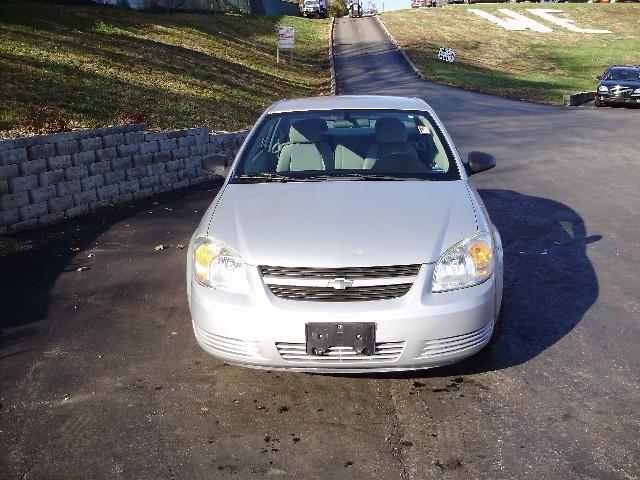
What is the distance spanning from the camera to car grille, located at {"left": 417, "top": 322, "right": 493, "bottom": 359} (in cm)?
353

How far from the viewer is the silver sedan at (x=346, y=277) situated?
3.46 metres

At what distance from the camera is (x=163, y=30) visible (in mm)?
27219

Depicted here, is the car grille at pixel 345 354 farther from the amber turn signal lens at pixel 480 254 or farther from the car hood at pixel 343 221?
the amber turn signal lens at pixel 480 254

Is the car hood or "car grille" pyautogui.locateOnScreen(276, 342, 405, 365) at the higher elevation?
the car hood

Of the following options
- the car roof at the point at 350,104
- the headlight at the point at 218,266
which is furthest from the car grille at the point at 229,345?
the car roof at the point at 350,104

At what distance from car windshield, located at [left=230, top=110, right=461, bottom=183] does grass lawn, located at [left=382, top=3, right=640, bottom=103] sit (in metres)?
21.9

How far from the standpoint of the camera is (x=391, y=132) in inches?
→ 203

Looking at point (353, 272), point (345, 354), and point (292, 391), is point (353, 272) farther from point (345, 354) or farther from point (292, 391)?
point (292, 391)

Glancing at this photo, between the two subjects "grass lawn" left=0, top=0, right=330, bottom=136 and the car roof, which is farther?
"grass lawn" left=0, top=0, right=330, bottom=136

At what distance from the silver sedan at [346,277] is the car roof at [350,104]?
121 centimetres

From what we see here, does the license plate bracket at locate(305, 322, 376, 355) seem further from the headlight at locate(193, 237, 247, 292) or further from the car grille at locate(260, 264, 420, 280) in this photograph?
the headlight at locate(193, 237, 247, 292)

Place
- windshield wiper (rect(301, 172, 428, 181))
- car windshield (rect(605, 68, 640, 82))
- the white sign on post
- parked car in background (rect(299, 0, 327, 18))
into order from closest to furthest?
windshield wiper (rect(301, 172, 428, 181)), car windshield (rect(605, 68, 640, 82)), the white sign on post, parked car in background (rect(299, 0, 327, 18))

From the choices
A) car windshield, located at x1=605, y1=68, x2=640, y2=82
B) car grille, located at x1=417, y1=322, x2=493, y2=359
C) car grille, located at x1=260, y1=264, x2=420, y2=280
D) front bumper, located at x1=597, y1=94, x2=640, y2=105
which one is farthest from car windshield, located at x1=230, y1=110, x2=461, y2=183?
car windshield, located at x1=605, y1=68, x2=640, y2=82

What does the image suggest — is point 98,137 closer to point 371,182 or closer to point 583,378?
point 371,182
